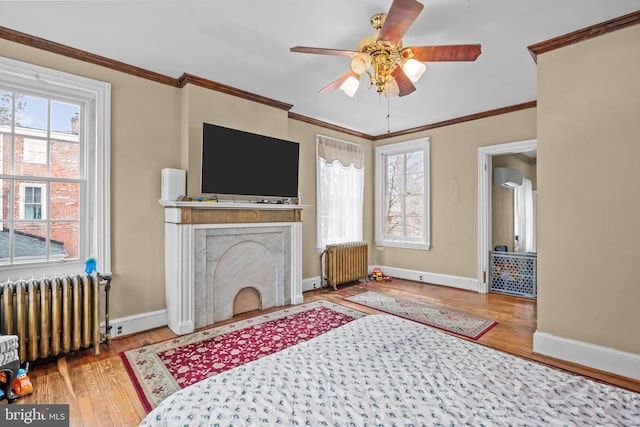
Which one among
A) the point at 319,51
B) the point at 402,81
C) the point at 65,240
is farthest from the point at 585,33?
the point at 65,240

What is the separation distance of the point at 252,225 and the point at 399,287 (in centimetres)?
265

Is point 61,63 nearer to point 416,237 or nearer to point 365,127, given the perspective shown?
point 365,127

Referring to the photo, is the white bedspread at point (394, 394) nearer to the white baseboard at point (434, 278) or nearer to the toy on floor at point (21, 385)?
the toy on floor at point (21, 385)

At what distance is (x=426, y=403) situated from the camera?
106 cm

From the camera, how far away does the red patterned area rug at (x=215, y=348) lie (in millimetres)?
2229

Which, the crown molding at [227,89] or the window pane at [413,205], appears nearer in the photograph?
the crown molding at [227,89]

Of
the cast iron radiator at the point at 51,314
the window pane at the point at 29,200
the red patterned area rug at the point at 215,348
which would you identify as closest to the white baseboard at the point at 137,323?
the cast iron radiator at the point at 51,314

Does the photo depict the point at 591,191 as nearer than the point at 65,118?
Yes

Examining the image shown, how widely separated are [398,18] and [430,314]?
311cm

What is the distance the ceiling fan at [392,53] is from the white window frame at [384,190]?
9.66ft

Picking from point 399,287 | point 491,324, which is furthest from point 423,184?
point 491,324

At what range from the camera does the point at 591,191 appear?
8.04 feet

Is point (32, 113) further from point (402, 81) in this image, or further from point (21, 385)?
point (402, 81)

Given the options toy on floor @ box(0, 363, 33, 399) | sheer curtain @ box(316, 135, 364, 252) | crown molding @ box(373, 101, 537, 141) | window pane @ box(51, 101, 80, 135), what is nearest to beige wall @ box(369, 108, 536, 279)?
crown molding @ box(373, 101, 537, 141)
